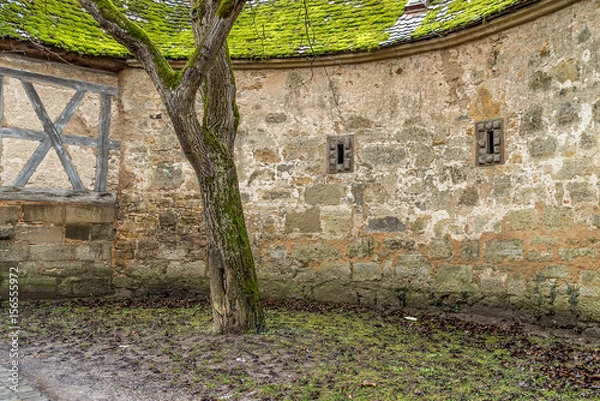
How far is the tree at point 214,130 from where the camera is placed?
15.2 ft

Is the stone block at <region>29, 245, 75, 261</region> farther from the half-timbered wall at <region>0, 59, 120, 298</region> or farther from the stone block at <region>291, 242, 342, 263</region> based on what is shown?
the stone block at <region>291, 242, 342, 263</region>

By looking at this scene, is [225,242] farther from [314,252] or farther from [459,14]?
[459,14]

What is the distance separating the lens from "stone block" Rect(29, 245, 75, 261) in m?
7.13

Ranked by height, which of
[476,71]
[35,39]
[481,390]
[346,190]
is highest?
[35,39]

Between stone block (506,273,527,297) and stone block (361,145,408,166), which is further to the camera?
stone block (361,145,408,166)

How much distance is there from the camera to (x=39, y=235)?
7.15 m

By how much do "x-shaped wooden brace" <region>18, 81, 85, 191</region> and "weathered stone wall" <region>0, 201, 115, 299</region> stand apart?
0.36 m

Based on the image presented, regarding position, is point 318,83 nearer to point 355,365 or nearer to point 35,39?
point 35,39

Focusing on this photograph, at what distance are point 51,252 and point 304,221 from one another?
3.52m

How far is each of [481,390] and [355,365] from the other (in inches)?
39.3

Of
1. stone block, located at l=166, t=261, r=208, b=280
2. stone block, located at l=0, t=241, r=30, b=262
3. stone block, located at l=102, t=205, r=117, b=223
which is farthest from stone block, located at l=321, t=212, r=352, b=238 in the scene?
stone block, located at l=0, t=241, r=30, b=262

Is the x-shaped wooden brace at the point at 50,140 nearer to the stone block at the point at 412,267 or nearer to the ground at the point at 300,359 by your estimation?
the ground at the point at 300,359

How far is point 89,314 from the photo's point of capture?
6.35m

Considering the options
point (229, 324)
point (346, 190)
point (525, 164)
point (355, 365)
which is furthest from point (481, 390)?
point (346, 190)
